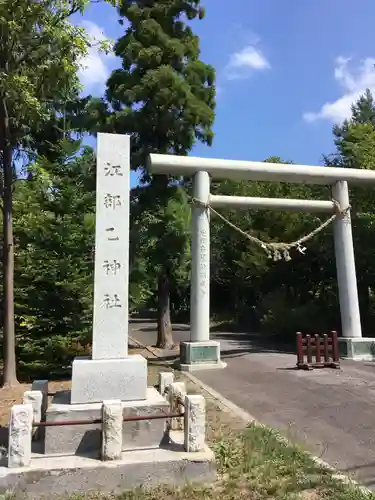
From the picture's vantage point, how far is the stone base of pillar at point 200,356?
1077 cm

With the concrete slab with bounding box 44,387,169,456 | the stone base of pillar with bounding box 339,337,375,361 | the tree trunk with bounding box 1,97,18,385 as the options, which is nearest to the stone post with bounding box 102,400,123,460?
the concrete slab with bounding box 44,387,169,456

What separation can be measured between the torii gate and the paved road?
69cm

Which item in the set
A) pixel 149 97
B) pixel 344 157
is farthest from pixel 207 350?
pixel 344 157

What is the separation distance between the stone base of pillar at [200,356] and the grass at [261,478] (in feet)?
17.1

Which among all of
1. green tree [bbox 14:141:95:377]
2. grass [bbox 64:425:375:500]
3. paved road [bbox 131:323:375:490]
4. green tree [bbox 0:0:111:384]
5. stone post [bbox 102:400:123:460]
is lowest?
grass [bbox 64:425:375:500]

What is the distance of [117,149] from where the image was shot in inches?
234

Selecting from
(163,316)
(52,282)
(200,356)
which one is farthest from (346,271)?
(52,282)

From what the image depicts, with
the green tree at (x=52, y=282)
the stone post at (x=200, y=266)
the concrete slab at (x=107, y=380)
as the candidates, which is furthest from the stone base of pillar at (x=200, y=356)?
the concrete slab at (x=107, y=380)

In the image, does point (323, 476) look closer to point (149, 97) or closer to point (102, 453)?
point (102, 453)

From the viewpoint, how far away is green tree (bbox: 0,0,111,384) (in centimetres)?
853

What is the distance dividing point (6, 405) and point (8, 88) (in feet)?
19.6

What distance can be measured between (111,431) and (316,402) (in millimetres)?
4082

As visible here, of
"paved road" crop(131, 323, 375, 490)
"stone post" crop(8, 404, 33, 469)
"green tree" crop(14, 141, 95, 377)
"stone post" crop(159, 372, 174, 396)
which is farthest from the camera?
"green tree" crop(14, 141, 95, 377)

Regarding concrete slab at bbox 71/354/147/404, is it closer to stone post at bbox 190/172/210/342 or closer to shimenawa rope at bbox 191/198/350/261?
stone post at bbox 190/172/210/342
